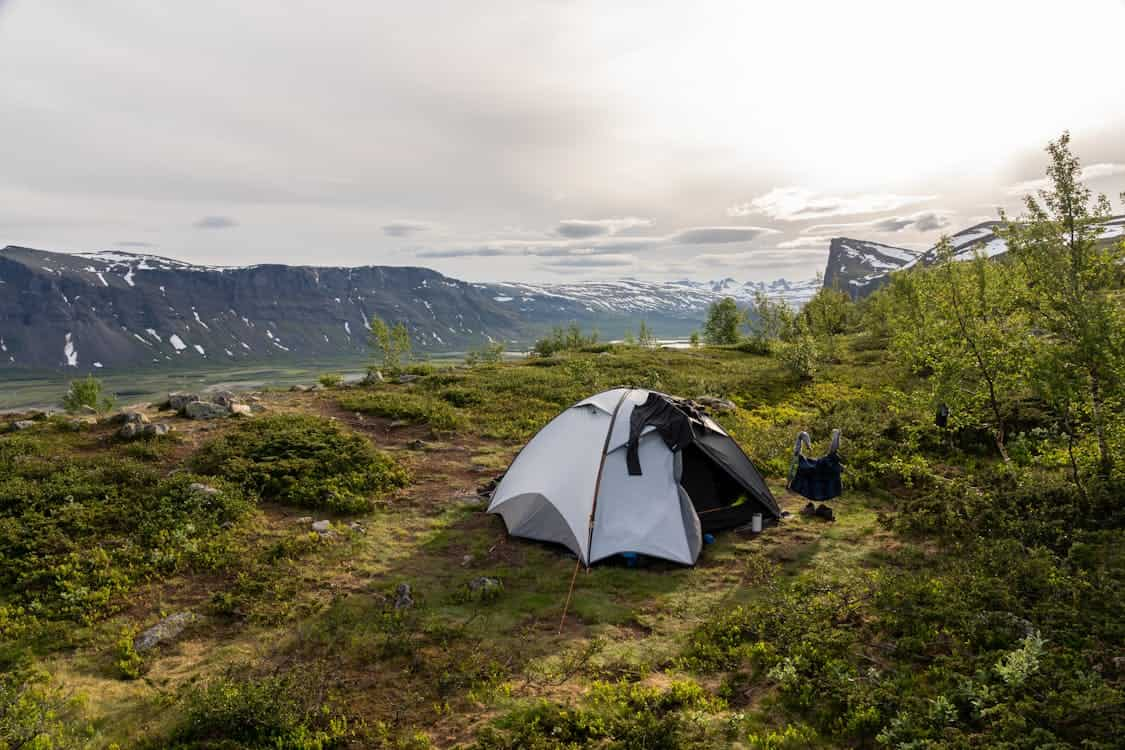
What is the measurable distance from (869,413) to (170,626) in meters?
22.9

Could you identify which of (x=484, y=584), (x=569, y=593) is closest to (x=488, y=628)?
(x=484, y=584)

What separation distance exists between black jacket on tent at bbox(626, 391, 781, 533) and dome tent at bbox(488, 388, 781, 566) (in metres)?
0.02

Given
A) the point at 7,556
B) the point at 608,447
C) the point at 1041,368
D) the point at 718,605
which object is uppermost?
the point at 1041,368

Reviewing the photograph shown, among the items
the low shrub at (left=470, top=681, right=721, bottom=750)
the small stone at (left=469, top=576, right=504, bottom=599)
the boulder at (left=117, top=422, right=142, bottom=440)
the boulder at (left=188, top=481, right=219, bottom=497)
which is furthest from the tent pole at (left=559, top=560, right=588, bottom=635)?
the boulder at (left=117, top=422, right=142, bottom=440)

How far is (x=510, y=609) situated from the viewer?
406 inches

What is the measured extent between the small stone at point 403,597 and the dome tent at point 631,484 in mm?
3043

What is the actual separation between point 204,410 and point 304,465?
7.54 metres

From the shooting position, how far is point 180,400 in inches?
850

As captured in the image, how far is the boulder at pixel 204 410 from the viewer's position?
20484 millimetres

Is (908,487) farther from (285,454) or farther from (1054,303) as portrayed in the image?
(285,454)

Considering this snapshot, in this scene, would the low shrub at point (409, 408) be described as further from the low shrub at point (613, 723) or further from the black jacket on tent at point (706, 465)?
the low shrub at point (613, 723)

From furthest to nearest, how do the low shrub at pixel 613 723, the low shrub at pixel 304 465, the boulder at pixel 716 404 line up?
the boulder at pixel 716 404 → the low shrub at pixel 304 465 → the low shrub at pixel 613 723

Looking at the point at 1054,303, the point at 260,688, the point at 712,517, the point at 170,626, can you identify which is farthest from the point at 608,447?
the point at 1054,303

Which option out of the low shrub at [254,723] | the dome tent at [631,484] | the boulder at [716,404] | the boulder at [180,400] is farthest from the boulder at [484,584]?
the boulder at [180,400]
